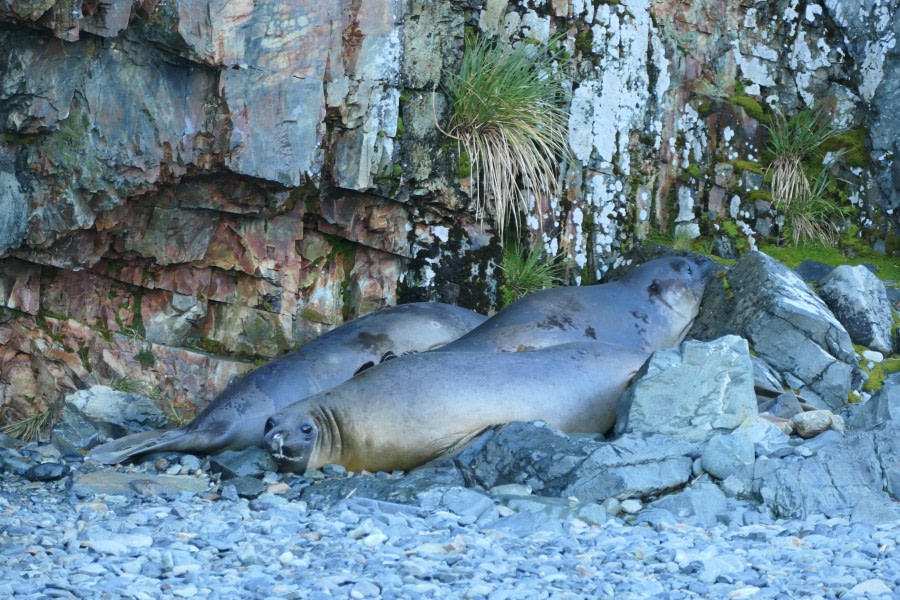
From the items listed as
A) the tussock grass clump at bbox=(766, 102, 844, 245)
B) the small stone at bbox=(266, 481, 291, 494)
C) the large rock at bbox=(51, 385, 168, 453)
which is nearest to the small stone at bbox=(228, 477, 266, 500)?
the small stone at bbox=(266, 481, 291, 494)

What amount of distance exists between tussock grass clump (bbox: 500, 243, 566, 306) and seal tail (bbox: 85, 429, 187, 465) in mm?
2621

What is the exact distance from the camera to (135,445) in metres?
5.33

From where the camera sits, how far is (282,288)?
22.7 ft

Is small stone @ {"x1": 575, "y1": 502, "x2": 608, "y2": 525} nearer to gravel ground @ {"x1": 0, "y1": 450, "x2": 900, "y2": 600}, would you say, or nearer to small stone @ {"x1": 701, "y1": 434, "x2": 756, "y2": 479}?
gravel ground @ {"x1": 0, "y1": 450, "x2": 900, "y2": 600}

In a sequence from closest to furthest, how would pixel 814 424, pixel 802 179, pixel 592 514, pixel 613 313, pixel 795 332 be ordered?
pixel 592 514
pixel 814 424
pixel 795 332
pixel 613 313
pixel 802 179

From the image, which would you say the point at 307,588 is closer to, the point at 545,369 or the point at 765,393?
the point at 545,369

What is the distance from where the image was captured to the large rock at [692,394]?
4812 mm

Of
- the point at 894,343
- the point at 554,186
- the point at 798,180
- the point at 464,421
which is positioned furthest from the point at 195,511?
the point at 798,180

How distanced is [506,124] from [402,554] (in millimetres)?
4410

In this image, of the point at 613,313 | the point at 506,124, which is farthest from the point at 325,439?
the point at 506,124

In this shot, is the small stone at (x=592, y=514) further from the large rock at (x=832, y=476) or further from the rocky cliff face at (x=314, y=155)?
the rocky cliff face at (x=314, y=155)

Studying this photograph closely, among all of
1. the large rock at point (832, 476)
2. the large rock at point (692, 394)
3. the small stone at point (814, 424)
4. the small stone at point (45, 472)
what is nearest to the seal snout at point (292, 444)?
the small stone at point (45, 472)

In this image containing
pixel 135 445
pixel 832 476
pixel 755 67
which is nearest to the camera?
pixel 832 476

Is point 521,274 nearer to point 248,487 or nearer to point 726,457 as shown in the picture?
point 726,457
